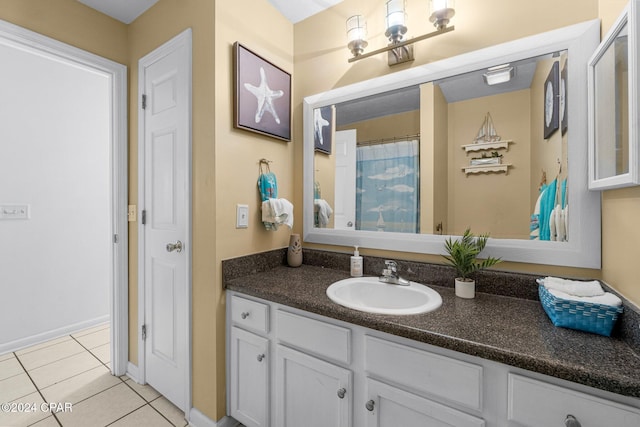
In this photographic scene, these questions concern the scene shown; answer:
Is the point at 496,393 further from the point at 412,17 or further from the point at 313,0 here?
the point at 313,0

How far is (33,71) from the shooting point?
2.35m

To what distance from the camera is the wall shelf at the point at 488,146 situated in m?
1.20

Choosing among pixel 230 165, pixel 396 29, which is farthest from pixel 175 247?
pixel 396 29

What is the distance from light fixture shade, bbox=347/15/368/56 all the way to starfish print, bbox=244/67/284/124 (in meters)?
0.51

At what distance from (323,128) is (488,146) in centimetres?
92

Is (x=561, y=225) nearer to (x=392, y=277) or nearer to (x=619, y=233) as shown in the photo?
(x=619, y=233)

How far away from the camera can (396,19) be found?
4.53 ft

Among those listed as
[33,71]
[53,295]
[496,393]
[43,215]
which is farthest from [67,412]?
[33,71]

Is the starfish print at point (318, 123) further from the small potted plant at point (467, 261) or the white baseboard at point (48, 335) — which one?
the white baseboard at point (48, 335)

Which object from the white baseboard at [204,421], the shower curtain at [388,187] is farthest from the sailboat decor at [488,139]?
the white baseboard at [204,421]

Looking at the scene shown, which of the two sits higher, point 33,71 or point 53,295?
point 33,71

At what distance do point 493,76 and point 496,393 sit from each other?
123 centimetres

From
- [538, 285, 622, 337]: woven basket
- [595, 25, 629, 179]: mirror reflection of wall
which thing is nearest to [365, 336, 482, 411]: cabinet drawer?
[538, 285, 622, 337]: woven basket

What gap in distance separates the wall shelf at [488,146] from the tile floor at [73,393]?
203 cm
